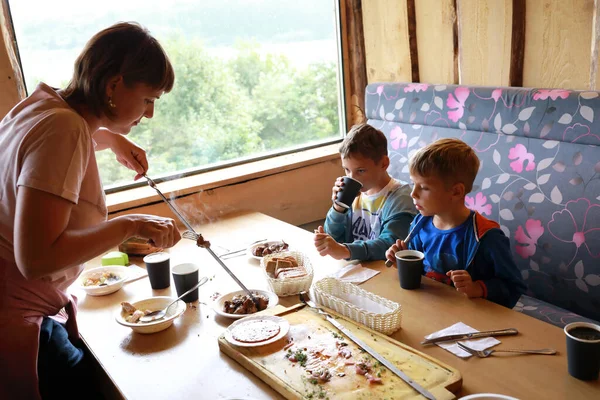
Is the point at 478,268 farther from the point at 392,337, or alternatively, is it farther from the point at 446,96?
the point at 446,96

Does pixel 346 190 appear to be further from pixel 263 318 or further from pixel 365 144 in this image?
pixel 263 318

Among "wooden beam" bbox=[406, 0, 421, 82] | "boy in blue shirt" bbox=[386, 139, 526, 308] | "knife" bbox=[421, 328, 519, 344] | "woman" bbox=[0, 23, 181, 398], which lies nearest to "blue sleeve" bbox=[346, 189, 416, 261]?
"boy in blue shirt" bbox=[386, 139, 526, 308]

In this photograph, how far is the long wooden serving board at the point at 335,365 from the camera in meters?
1.31

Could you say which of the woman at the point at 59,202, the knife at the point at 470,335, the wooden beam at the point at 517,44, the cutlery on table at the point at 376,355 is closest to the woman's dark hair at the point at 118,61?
the woman at the point at 59,202

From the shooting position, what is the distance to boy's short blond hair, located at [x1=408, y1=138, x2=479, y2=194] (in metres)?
2.06

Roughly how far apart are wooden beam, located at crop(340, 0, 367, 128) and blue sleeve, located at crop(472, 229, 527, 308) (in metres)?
2.07

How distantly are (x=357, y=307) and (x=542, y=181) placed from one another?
129cm

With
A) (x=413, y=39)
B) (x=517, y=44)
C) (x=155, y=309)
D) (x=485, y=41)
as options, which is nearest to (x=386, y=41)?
(x=413, y=39)

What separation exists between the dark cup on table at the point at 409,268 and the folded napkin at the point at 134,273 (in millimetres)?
1001

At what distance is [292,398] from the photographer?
1.31 m

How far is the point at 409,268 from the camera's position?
1.85 m

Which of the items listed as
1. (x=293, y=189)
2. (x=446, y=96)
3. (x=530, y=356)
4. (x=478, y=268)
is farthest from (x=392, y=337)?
(x=293, y=189)

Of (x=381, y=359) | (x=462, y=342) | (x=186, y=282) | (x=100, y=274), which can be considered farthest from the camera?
(x=100, y=274)

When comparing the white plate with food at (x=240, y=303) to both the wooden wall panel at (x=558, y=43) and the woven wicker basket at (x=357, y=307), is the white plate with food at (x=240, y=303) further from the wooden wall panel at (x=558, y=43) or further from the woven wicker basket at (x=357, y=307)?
the wooden wall panel at (x=558, y=43)
